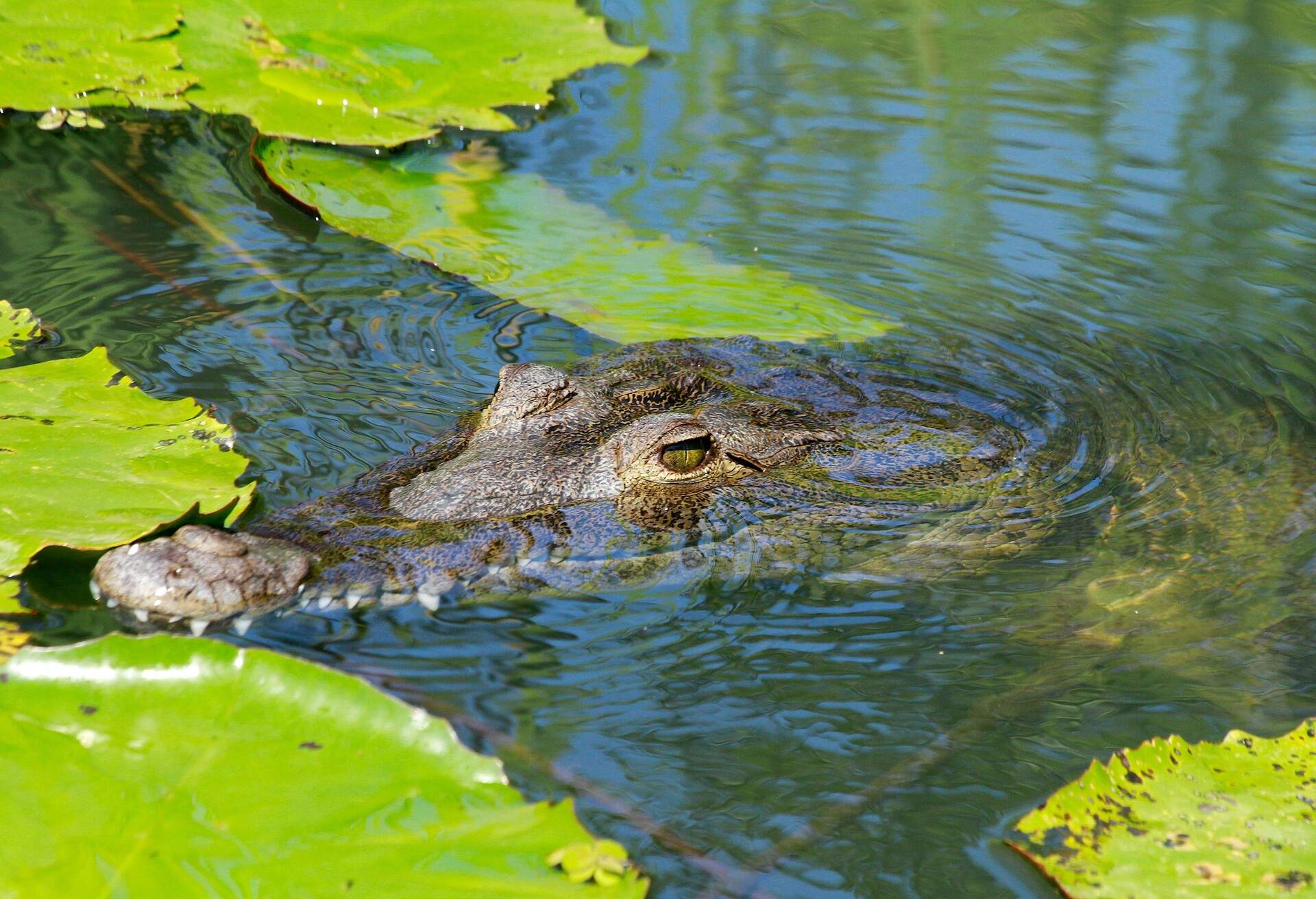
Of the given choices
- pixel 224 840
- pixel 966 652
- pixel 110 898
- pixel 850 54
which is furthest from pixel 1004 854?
pixel 850 54

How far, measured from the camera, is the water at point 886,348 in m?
2.74

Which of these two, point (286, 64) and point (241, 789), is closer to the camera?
point (241, 789)

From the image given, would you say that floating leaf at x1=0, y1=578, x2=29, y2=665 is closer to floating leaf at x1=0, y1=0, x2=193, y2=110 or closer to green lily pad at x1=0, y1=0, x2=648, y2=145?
green lily pad at x1=0, y1=0, x2=648, y2=145

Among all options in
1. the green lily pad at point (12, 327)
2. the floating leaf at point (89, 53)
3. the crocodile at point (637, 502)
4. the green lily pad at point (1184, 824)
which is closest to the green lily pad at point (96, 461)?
the crocodile at point (637, 502)

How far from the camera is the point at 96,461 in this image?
10.4 feet

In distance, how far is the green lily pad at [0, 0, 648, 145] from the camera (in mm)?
5656

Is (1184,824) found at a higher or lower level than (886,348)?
lower

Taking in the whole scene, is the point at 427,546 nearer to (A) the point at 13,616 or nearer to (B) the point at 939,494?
(A) the point at 13,616

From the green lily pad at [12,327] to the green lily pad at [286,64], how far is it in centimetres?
161

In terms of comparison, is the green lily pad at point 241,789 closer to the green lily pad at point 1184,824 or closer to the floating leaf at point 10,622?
the floating leaf at point 10,622

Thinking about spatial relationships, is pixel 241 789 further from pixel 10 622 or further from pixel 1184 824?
pixel 1184 824

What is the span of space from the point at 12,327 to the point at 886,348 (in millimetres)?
3213

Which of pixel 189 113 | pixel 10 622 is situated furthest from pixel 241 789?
pixel 189 113

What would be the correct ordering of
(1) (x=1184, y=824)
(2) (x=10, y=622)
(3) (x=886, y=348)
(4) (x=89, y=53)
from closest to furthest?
(1) (x=1184, y=824)
(2) (x=10, y=622)
(3) (x=886, y=348)
(4) (x=89, y=53)
